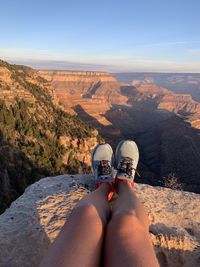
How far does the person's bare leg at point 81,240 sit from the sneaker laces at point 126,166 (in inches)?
83.6

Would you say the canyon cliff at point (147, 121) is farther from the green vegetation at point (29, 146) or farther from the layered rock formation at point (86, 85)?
the green vegetation at point (29, 146)

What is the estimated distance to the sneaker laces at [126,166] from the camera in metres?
5.59

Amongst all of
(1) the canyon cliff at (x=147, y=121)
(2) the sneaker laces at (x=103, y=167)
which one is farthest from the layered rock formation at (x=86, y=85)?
(2) the sneaker laces at (x=103, y=167)

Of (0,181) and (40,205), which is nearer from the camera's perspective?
(40,205)

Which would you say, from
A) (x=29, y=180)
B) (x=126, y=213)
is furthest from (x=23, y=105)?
(x=126, y=213)

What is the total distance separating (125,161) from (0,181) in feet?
64.7

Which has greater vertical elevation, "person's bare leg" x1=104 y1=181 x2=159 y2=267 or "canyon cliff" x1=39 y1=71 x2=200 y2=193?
"person's bare leg" x1=104 y1=181 x2=159 y2=267

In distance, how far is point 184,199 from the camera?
22.5 feet

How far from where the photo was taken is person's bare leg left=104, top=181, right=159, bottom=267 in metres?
2.50

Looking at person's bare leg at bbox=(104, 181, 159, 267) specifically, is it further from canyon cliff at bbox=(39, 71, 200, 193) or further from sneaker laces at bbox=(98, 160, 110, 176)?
canyon cliff at bbox=(39, 71, 200, 193)

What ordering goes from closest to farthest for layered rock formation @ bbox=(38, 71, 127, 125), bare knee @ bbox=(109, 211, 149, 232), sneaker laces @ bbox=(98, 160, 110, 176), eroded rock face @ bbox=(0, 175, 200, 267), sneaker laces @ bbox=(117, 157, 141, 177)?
1. bare knee @ bbox=(109, 211, 149, 232)
2. eroded rock face @ bbox=(0, 175, 200, 267)
3. sneaker laces @ bbox=(117, 157, 141, 177)
4. sneaker laces @ bbox=(98, 160, 110, 176)
5. layered rock formation @ bbox=(38, 71, 127, 125)

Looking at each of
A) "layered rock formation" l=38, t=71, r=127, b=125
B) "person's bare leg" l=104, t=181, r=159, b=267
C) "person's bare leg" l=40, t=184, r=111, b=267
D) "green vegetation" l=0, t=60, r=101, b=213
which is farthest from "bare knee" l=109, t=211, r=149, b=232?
"layered rock formation" l=38, t=71, r=127, b=125

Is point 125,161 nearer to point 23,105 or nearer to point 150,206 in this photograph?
point 150,206

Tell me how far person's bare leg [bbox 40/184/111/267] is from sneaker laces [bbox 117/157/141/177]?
2.12 m
